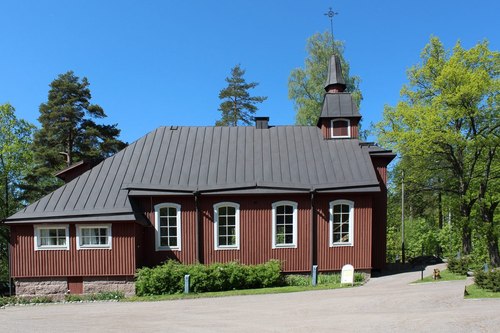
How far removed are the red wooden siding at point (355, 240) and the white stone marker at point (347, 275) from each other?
1564 millimetres

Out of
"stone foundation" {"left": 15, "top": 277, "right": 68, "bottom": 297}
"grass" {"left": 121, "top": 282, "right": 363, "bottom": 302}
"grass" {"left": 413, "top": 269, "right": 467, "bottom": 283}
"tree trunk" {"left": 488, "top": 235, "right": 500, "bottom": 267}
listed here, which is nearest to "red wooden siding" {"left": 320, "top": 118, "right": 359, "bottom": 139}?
"grass" {"left": 413, "top": 269, "right": 467, "bottom": 283}

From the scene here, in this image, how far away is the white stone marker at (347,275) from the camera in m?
16.0

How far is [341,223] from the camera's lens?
17.9m

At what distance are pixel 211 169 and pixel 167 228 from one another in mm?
3517

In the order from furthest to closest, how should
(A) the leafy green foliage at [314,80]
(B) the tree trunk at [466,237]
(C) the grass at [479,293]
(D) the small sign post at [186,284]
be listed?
(A) the leafy green foliage at [314,80], (B) the tree trunk at [466,237], (D) the small sign post at [186,284], (C) the grass at [479,293]

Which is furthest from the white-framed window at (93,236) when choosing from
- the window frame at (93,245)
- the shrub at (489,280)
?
the shrub at (489,280)

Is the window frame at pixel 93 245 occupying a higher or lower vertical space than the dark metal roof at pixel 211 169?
lower

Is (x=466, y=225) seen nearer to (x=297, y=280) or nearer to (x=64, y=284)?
(x=297, y=280)

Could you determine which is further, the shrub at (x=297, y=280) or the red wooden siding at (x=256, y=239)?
the red wooden siding at (x=256, y=239)

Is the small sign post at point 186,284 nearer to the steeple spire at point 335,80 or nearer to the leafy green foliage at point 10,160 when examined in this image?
the steeple spire at point 335,80

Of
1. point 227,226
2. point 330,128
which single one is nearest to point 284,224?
point 227,226

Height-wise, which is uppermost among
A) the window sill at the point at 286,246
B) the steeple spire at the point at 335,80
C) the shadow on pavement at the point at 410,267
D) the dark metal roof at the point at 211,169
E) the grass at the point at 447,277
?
the steeple spire at the point at 335,80

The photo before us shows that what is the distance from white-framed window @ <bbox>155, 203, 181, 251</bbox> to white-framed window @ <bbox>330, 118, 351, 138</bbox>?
9.17m

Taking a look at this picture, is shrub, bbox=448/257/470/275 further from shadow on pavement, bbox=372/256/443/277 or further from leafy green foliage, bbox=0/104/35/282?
leafy green foliage, bbox=0/104/35/282
